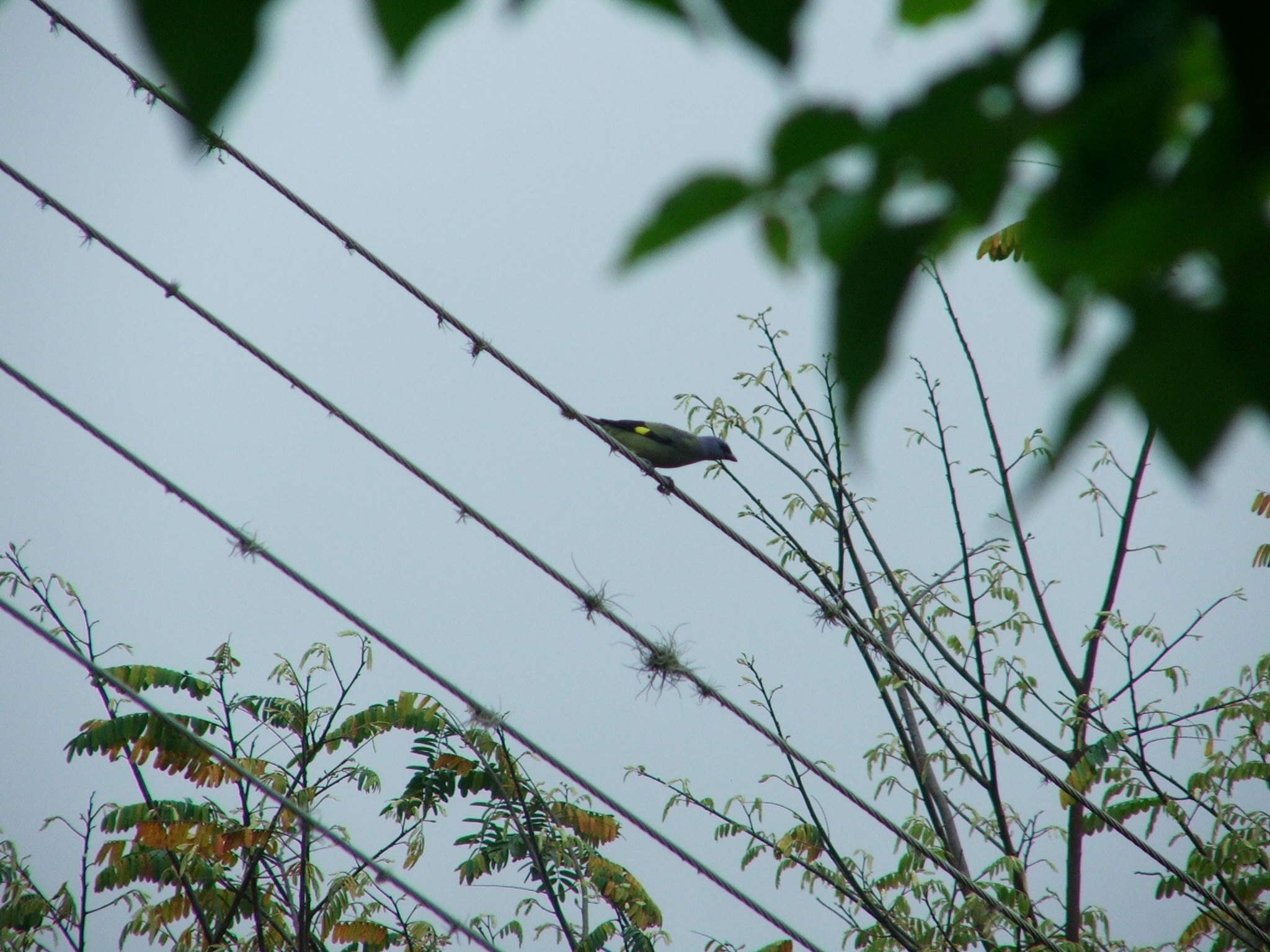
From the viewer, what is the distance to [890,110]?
0.74m

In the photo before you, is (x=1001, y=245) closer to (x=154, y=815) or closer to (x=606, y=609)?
(x=606, y=609)

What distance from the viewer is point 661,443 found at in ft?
30.6

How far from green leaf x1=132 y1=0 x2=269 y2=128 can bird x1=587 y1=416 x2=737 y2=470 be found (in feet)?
28.2

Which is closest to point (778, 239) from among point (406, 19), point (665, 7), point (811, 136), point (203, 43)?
point (811, 136)

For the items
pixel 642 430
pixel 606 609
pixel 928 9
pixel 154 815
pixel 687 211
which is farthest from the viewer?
pixel 642 430

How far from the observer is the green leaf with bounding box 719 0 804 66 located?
0.68 m

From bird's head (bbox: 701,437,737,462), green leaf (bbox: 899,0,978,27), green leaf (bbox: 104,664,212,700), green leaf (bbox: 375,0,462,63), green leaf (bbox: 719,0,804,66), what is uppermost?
bird's head (bbox: 701,437,737,462)

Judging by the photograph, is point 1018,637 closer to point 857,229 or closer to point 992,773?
point 992,773

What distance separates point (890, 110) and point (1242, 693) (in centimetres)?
667

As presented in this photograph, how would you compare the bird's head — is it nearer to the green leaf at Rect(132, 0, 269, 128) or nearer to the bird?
the bird

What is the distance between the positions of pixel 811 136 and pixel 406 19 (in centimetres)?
27

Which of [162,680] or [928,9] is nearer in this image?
[928,9]

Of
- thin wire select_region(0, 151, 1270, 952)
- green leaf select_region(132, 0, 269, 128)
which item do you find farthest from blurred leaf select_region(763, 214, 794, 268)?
thin wire select_region(0, 151, 1270, 952)

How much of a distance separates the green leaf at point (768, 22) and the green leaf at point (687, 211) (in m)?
0.09
